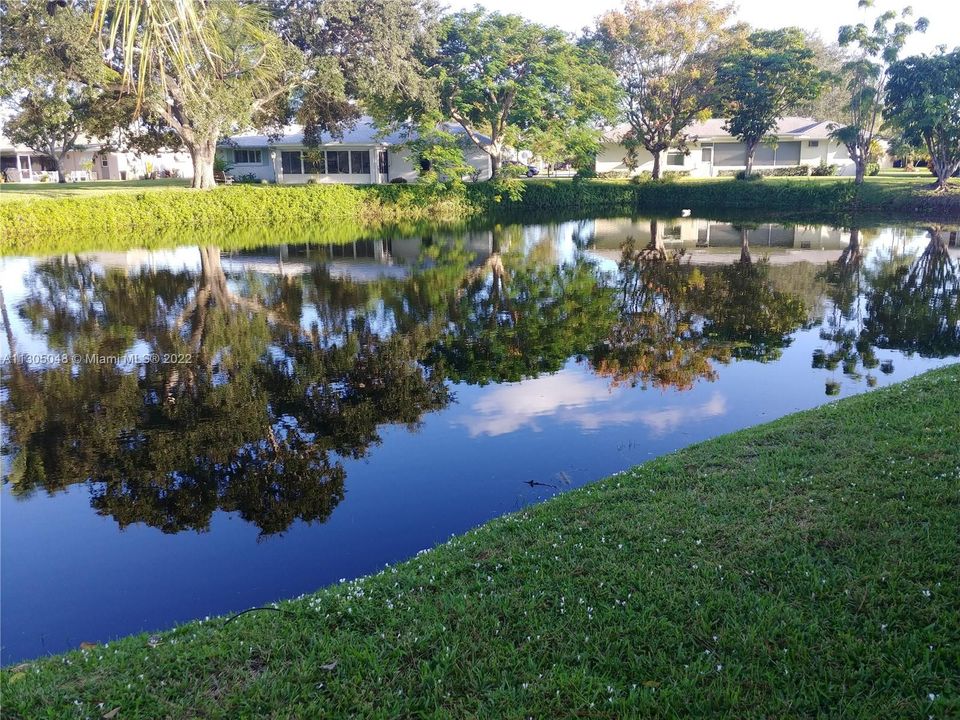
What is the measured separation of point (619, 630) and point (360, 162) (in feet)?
151

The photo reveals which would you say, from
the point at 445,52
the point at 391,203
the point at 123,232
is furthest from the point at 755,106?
the point at 123,232

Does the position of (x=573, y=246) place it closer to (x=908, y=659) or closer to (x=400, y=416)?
(x=400, y=416)

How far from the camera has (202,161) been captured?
36844 millimetres

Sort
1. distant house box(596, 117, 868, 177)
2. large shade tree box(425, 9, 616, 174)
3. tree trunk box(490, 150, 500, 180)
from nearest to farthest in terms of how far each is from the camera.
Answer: large shade tree box(425, 9, 616, 174)
tree trunk box(490, 150, 500, 180)
distant house box(596, 117, 868, 177)

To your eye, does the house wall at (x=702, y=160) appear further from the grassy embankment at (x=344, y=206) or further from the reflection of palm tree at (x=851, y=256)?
the reflection of palm tree at (x=851, y=256)

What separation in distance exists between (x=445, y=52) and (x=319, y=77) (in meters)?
8.50

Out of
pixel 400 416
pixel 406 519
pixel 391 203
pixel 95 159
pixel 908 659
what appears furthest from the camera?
pixel 95 159

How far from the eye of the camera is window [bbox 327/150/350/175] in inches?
1864

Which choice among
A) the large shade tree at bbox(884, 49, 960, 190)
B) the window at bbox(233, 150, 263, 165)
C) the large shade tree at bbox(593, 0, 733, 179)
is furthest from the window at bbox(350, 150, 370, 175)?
the large shade tree at bbox(884, 49, 960, 190)

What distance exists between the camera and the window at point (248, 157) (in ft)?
160

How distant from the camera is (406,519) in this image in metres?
7.19

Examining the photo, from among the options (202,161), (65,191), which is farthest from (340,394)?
(65,191)

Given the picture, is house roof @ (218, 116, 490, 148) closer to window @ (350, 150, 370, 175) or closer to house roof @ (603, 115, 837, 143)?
window @ (350, 150, 370, 175)

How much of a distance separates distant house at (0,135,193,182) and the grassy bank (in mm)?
53837
